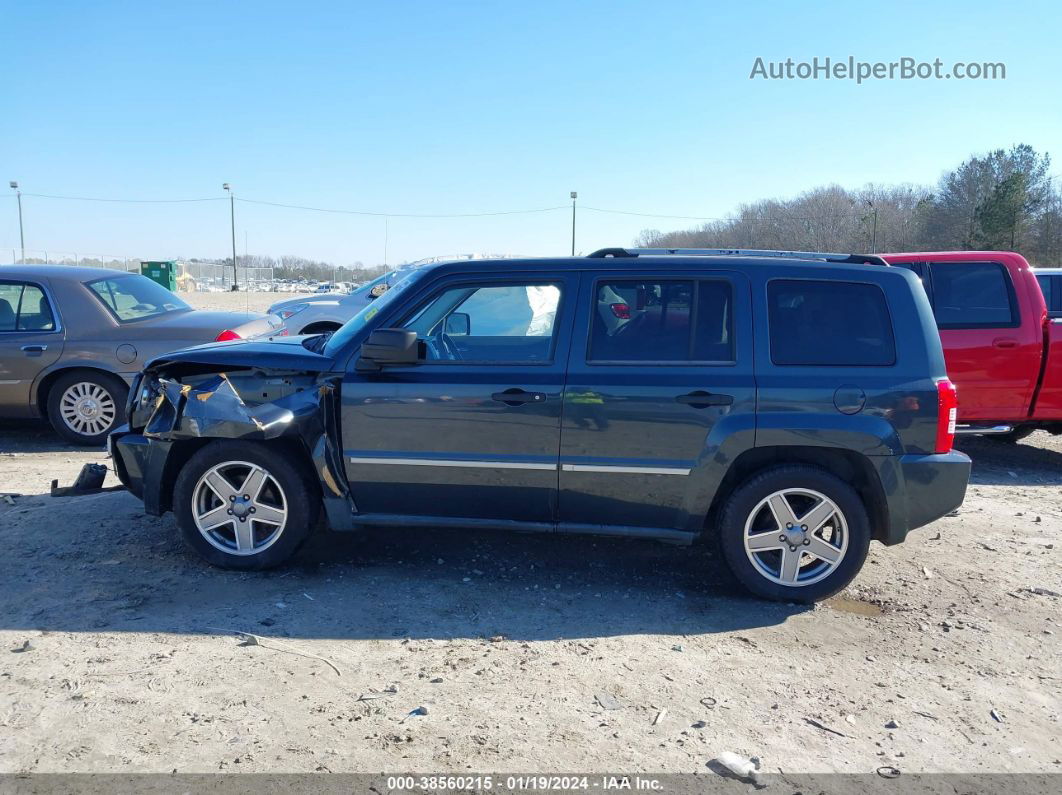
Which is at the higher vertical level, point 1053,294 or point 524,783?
point 1053,294

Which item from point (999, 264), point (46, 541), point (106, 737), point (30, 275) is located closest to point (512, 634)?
point (106, 737)

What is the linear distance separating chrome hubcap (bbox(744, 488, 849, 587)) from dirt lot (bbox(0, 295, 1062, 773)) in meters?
0.20

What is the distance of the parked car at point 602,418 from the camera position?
4254 mm

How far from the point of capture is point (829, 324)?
436 cm

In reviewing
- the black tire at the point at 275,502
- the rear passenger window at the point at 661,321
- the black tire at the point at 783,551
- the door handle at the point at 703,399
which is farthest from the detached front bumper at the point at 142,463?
the black tire at the point at 783,551

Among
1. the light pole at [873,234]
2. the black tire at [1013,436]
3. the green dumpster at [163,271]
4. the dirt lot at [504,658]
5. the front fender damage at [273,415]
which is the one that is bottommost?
the dirt lot at [504,658]

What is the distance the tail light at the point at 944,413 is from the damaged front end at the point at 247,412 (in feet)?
10.7

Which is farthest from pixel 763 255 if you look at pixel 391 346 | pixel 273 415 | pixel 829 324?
pixel 273 415

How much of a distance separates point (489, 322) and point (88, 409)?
5.27 meters

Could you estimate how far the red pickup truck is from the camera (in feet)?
23.9

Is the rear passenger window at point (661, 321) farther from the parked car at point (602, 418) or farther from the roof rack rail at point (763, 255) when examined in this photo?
the roof rack rail at point (763, 255)

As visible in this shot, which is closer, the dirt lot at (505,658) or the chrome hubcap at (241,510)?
the dirt lot at (505,658)

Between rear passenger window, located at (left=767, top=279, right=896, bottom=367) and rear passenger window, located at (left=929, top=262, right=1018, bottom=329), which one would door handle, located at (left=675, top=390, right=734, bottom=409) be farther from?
rear passenger window, located at (left=929, top=262, right=1018, bottom=329)

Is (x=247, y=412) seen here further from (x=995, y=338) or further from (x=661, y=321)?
(x=995, y=338)
